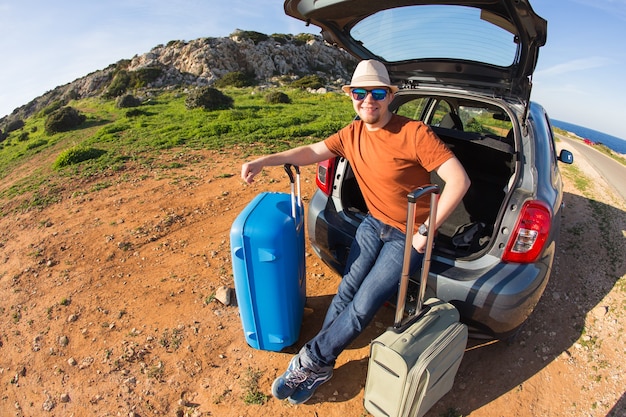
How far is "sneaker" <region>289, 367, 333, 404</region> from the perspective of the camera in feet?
7.06

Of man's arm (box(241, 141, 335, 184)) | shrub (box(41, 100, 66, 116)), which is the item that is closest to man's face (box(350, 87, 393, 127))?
man's arm (box(241, 141, 335, 184))

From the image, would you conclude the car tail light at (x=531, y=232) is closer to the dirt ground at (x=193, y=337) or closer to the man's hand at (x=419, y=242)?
the man's hand at (x=419, y=242)

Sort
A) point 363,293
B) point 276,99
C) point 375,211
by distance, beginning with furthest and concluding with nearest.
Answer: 1. point 276,99
2. point 375,211
3. point 363,293

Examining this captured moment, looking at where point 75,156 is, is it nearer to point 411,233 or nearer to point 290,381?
point 290,381

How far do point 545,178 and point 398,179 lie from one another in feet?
3.07

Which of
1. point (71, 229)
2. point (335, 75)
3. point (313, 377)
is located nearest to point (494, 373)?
point (313, 377)

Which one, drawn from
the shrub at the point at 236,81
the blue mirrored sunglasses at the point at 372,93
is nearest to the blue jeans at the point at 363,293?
the blue mirrored sunglasses at the point at 372,93

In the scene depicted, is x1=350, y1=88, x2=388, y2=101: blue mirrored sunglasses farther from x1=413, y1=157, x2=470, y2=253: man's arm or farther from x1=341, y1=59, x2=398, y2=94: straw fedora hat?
x1=413, y1=157, x2=470, y2=253: man's arm

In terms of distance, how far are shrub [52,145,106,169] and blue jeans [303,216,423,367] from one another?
814cm

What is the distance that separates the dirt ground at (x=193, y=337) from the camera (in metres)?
2.23

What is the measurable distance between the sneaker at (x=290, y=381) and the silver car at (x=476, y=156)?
2.72 feet

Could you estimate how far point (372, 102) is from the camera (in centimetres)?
210

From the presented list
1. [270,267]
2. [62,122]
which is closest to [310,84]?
[62,122]

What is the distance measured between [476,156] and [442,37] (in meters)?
1.28
